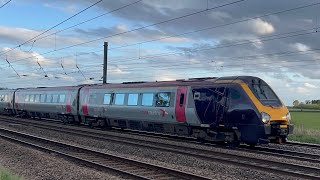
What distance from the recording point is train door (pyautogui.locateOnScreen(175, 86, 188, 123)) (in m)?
19.6

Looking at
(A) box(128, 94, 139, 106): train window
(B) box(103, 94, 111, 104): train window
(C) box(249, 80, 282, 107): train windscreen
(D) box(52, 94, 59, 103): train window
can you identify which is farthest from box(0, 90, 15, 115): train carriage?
(C) box(249, 80, 282, 107): train windscreen

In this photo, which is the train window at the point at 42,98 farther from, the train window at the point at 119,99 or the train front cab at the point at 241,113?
the train front cab at the point at 241,113

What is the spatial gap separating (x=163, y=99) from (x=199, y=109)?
9.65 ft

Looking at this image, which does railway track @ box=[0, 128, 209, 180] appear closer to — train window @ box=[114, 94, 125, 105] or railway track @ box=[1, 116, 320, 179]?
railway track @ box=[1, 116, 320, 179]

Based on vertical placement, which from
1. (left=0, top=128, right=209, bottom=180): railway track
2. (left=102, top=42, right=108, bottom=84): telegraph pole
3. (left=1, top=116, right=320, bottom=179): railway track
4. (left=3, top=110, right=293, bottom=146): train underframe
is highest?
(left=102, top=42, right=108, bottom=84): telegraph pole

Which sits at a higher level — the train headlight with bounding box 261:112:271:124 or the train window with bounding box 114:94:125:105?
the train window with bounding box 114:94:125:105

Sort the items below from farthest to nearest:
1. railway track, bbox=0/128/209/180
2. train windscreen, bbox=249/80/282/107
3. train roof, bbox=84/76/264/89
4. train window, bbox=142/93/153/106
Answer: train window, bbox=142/93/153/106
train roof, bbox=84/76/264/89
train windscreen, bbox=249/80/282/107
railway track, bbox=0/128/209/180

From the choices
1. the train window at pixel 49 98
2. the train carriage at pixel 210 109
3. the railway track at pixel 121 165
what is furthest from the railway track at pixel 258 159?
the train window at pixel 49 98

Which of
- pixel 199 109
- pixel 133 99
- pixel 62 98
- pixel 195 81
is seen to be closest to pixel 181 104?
pixel 195 81

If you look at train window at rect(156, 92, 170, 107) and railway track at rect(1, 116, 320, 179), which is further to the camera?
train window at rect(156, 92, 170, 107)

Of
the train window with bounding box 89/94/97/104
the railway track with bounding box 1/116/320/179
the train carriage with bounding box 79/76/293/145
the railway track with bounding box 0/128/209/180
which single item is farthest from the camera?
the train window with bounding box 89/94/97/104

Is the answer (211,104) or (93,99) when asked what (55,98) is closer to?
(93,99)

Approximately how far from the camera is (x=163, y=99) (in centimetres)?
2108

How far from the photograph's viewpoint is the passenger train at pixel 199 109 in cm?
1658
